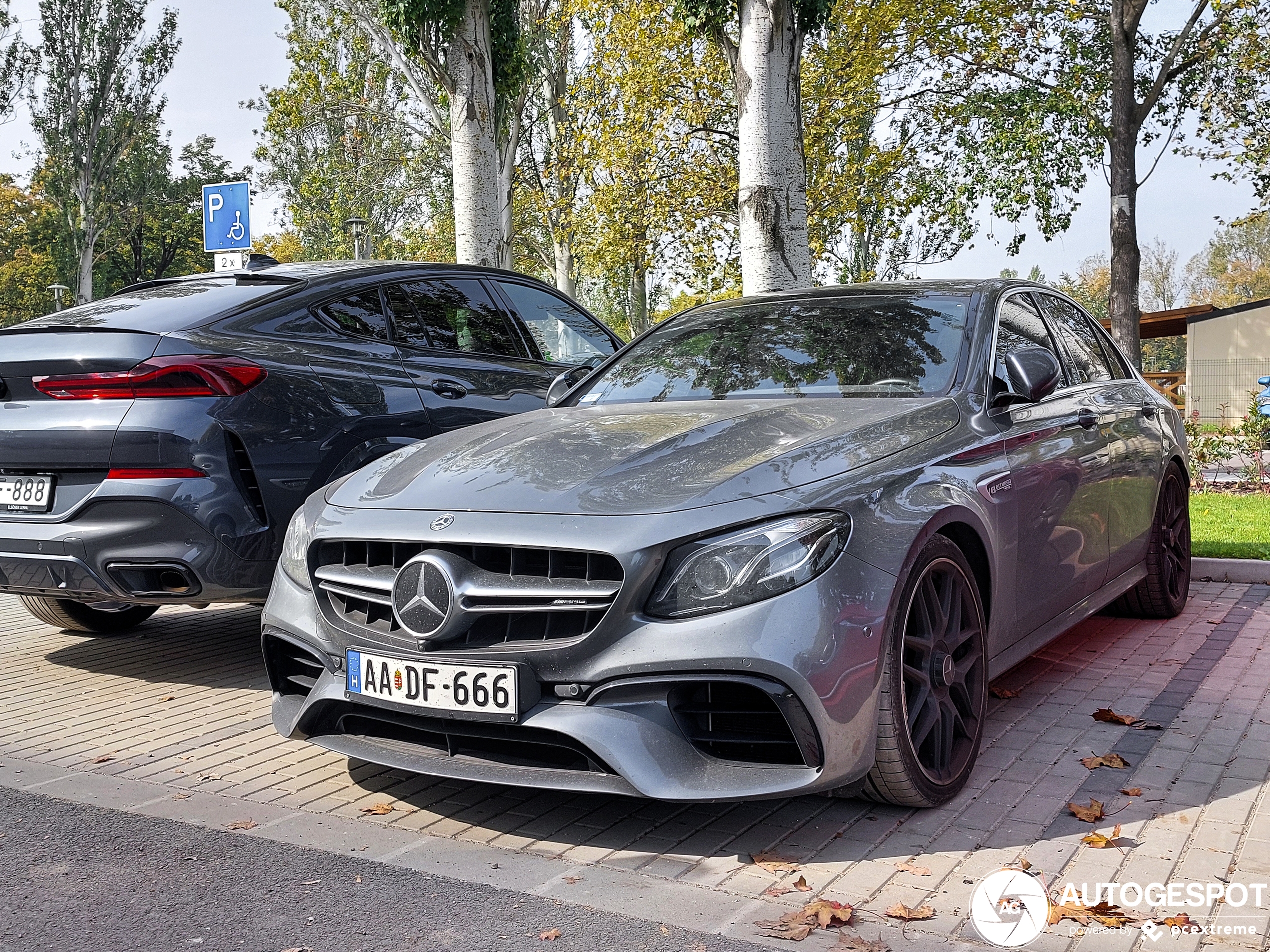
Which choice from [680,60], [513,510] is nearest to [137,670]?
[513,510]

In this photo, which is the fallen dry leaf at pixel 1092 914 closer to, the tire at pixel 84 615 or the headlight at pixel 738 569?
the headlight at pixel 738 569

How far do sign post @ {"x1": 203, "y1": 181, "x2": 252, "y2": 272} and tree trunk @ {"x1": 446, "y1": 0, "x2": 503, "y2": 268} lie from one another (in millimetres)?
2171

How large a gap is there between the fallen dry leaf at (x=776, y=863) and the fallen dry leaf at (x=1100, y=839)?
79 cm

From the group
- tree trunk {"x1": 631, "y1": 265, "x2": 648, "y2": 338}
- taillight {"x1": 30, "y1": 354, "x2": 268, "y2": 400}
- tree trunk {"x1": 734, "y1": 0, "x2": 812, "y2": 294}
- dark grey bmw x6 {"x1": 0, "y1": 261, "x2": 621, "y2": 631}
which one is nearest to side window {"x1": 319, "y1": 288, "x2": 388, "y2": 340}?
dark grey bmw x6 {"x1": 0, "y1": 261, "x2": 621, "y2": 631}

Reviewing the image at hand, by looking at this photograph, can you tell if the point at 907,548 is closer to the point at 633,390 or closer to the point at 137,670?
the point at 633,390

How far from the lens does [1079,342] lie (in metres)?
5.52

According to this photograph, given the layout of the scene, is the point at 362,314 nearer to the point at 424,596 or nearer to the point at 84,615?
the point at 84,615

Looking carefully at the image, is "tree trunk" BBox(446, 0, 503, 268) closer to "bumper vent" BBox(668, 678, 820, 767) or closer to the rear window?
the rear window

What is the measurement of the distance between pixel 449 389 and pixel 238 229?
253 inches

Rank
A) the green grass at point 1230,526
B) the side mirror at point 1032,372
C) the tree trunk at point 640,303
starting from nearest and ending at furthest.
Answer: the side mirror at point 1032,372 → the green grass at point 1230,526 → the tree trunk at point 640,303

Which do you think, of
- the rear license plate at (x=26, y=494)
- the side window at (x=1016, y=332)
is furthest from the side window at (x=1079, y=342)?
the rear license plate at (x=26, y=494)

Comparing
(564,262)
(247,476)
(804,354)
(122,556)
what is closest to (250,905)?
(122,556)

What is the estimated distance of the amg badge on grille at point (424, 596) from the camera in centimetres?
321

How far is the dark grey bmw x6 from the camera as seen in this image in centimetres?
463
